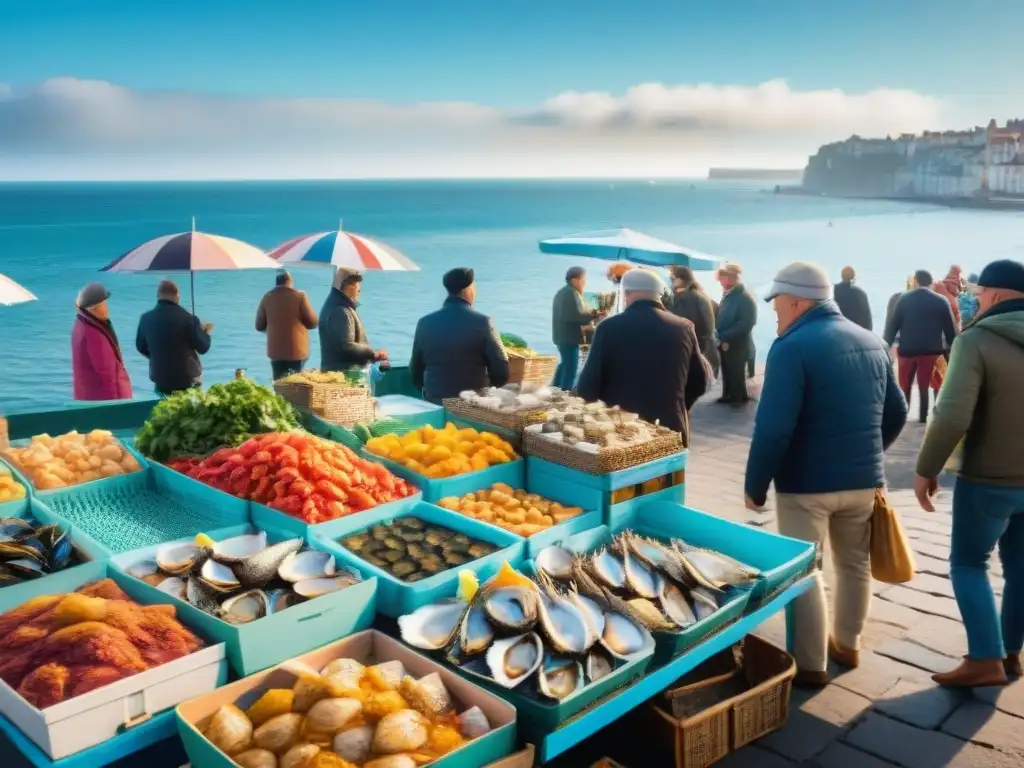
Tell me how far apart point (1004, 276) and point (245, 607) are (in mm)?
3836

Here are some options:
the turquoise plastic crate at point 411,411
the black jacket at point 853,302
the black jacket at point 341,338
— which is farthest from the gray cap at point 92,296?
the black jacket at point 853,302

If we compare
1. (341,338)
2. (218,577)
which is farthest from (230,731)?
(341,338)

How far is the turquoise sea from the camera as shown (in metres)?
31.7

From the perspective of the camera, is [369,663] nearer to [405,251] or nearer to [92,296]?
[92,296]

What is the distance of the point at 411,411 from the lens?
6.42 metres

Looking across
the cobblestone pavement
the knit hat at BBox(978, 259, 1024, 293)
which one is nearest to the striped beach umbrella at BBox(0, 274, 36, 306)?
the cobblestone pavement

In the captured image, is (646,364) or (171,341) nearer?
(646,364)

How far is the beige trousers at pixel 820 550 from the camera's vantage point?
4402 mm

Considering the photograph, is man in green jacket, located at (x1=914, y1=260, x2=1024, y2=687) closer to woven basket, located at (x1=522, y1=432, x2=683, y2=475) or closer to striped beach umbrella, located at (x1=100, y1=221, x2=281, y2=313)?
woven basket, located at (x1=522, y1=432, x2=683, y2=475)

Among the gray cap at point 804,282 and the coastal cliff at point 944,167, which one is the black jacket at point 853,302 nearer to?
the gray cap at point 804,282

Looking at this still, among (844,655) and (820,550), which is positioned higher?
(820,550)

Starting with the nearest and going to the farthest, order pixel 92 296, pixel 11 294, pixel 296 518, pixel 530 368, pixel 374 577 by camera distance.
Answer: pixel 374 577 < pixel 296 518 < pixel 11 294 < pixel 92 296 < pixel 530 368

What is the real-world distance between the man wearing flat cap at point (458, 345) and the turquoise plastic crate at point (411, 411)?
19cm

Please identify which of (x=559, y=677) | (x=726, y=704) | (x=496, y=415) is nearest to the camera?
(x=559, y=677)
